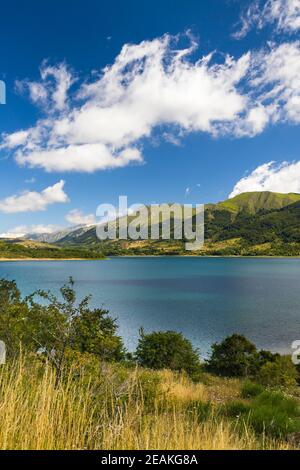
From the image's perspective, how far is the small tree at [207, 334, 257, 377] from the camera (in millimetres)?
23188

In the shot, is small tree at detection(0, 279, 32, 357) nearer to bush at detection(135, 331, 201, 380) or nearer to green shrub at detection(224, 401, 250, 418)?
green shrub at detection(224, 401, 250, 418)

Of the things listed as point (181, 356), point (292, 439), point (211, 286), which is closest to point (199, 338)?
point (181, 356)

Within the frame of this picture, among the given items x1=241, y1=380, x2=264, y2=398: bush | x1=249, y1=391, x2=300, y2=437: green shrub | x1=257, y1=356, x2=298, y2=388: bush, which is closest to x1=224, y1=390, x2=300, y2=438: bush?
x1=249, y1=391, x2=300, y2=437: green shrub

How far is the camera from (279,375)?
19531 mm

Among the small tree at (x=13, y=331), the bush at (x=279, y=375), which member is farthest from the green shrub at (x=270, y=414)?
the bush at (x=279, y=375)

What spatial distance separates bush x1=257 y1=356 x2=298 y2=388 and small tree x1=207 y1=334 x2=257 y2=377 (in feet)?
7.25

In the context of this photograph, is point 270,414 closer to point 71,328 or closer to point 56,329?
point 71,328

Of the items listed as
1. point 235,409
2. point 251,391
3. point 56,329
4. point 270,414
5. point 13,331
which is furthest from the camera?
point 13,331

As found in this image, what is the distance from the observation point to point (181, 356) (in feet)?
72.9

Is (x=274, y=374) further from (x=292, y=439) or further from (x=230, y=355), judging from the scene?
(x=292, y=439)

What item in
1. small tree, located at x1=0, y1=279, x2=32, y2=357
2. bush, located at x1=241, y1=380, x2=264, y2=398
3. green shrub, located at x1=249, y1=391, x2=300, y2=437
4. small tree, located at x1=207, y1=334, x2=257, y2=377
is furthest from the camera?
small tree, located at x1=207, y1=334, x2=257, y2=377

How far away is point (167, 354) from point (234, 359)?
15.1ft

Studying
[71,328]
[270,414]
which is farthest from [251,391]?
[71,328]
